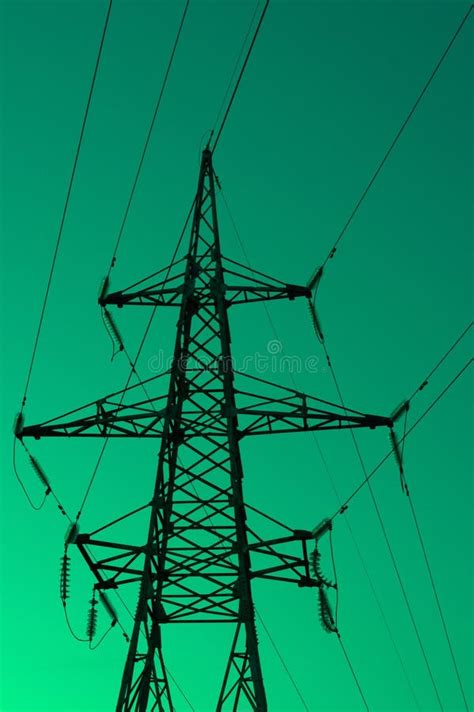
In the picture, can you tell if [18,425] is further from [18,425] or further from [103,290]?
[103,290]

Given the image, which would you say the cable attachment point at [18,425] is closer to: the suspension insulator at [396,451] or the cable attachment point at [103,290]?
the cable attachment point at [103,290]

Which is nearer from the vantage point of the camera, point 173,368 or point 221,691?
point 221,691

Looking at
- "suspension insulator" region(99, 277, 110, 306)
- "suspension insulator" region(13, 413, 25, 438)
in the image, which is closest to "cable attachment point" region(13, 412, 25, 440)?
"suspension insulator" region(13, 413, 25, 438)

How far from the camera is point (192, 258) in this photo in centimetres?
1988

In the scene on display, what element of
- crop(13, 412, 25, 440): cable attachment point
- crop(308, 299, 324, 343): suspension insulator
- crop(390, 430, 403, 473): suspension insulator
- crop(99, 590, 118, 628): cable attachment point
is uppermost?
crop(308, 299, 324, 343): suspension insulator

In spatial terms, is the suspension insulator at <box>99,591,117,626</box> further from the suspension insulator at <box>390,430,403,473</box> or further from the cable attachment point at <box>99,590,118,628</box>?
the suspension insulator at <box>390,430,403,473</box>

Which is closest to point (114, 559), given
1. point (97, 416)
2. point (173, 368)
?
point (97, 416)

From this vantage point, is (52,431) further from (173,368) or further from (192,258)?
(192,258)

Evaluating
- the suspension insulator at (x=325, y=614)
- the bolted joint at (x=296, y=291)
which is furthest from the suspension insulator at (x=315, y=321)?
the suspension insulator at (x=325, y=614)

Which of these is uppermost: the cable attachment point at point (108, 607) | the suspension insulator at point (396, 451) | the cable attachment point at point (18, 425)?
the cable attachment point at point (18, 425)

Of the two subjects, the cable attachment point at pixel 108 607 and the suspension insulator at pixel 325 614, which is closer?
the suspension insulator at pixel 325 614

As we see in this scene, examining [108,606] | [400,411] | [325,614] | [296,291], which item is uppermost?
[296,291]

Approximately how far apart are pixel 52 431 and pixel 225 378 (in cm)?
346

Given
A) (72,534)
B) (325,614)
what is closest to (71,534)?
(72,534)
